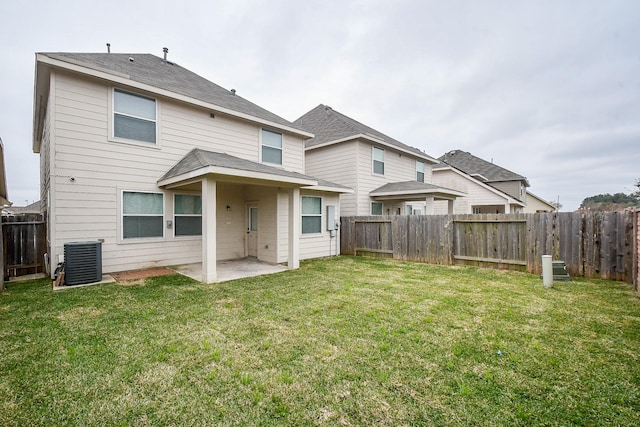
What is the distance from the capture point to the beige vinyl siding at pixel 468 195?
18.6 metres

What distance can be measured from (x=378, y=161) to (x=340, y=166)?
2.02 meters

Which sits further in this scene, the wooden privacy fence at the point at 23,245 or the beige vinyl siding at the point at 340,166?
the beige vinyl siding at the point at 340,166

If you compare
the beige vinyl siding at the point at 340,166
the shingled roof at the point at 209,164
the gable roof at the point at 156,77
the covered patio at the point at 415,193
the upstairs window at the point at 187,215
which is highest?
the gable roof at the point at 156,77

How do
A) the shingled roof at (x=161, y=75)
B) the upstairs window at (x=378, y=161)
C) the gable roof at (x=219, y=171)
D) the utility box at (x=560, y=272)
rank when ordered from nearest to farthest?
the gable roof at (x=219, y=171) < the utility box at (x=560, y=272) < the shingled roof at (x=161, y=75) < the upstairs window at (x=378, y=161)

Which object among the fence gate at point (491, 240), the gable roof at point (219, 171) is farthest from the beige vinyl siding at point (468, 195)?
the gable roof at point (219, 171)

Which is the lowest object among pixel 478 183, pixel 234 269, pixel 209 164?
pixel 234 269

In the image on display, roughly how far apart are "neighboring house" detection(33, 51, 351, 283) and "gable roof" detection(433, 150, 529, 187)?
15.8 m

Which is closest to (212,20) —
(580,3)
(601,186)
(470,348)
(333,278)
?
(333,278)

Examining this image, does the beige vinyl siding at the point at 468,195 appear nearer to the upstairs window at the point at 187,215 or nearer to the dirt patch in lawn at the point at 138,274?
the upstairs window at the point at 187,215

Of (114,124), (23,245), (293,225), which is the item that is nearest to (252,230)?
(293,225)

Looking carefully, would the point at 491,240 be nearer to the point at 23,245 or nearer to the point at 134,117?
the point at 134,117

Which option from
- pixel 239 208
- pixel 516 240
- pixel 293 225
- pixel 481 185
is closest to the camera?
pixel 516 240

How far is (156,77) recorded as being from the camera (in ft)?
26.4

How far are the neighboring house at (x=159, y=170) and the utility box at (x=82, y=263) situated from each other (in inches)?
29.0
